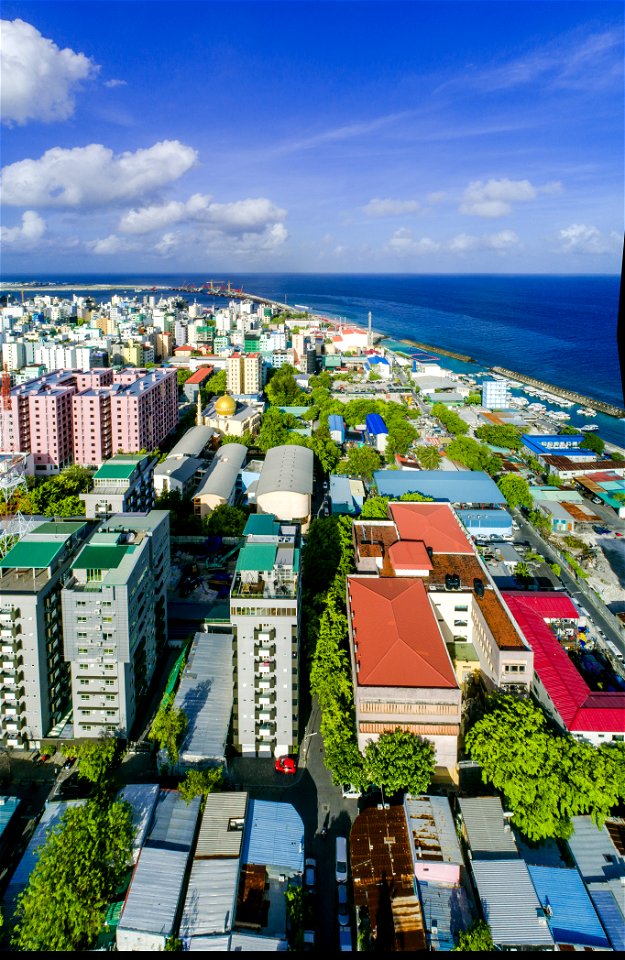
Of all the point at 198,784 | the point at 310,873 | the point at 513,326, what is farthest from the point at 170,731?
the point at 513,326

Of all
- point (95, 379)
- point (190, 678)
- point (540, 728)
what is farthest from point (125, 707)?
point (95, 379)

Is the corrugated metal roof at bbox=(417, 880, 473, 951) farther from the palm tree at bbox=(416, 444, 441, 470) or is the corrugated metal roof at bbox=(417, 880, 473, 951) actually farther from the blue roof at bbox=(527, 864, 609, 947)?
the palm tree at bbox=(416, 444, 441, 470)

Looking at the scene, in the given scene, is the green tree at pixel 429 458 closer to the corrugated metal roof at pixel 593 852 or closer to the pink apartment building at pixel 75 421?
the pink apartment building at pixel 75 421

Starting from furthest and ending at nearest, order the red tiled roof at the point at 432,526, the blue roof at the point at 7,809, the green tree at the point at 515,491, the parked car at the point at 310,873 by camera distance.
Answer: the green tree at the point at 515,491
the red tiled roof at the point at 432,526
the blue roof at the point at 7,809
the parked car at the point at 310,873

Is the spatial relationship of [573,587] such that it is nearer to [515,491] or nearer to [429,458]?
[515,491]

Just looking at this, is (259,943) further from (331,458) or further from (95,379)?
(95,379)

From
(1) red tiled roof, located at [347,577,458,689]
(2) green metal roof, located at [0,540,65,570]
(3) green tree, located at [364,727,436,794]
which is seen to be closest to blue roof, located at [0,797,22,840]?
(2) green metal roof, located at [0,540,65,570]

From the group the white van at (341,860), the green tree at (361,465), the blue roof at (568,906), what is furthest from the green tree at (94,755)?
the green tree at (361,465)
